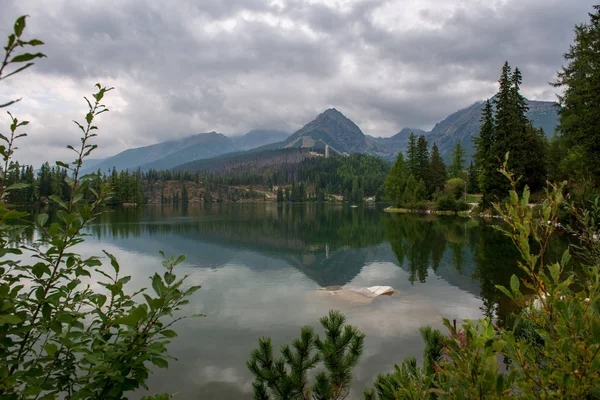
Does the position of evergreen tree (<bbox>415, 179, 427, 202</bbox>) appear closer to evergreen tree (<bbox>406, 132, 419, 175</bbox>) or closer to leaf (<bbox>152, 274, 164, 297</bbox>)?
evergreen tree (<bbox>406, 132, 419, 175</bbox>)

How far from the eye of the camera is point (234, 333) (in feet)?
41.9

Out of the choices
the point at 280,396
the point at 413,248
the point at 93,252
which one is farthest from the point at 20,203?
the point at 280,396

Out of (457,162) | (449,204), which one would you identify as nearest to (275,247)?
(449,204)

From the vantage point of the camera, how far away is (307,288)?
63.5 ft

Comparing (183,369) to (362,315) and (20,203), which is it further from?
(20,203)

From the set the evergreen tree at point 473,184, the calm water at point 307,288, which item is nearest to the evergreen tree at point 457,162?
the evergreen tree at point 473,184

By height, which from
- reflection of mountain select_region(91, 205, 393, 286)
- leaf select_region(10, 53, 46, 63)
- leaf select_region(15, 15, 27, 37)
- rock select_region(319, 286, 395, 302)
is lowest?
reflection of mountain select_region(91, 205, 393, 286)

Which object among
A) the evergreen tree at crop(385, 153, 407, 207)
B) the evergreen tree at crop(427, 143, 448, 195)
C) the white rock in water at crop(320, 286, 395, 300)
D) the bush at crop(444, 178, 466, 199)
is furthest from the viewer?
the evergreen tree at crop(385, 153, 407, 207)

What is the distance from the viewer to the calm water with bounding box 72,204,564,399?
412 inches

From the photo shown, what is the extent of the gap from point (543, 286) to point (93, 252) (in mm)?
33342

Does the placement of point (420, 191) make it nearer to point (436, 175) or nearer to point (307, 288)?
point (436, 175)

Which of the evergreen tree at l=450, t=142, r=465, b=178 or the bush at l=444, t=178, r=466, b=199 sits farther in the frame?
the evergreen tree at l=450, t=142, r=465, b=178

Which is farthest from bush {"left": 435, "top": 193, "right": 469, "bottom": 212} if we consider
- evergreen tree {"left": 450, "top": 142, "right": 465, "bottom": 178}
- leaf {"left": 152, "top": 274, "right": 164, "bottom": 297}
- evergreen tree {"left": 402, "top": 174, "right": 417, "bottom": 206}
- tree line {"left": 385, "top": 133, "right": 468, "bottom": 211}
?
leaf {"left": 152, "top": 274, "right": 164, "bottom": 297}

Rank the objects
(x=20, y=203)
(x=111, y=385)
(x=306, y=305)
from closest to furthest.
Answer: (x=111, y=385) → (x=306, y=305) → (x=20, y=203)
